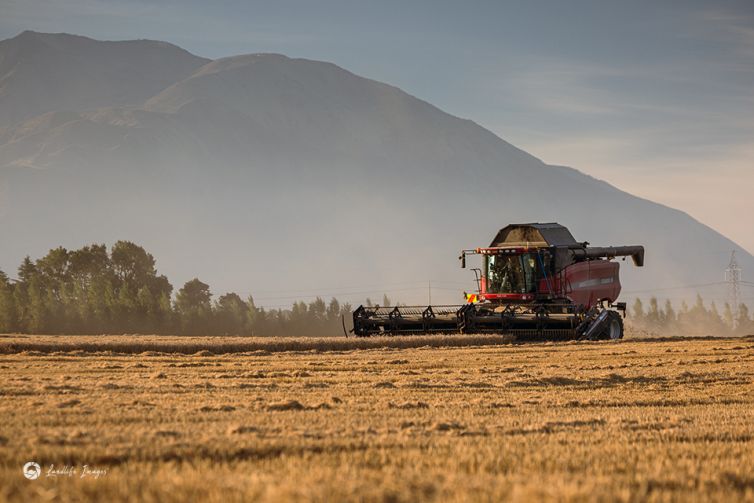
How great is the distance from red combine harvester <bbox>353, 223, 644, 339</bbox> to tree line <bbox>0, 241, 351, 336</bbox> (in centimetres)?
2746

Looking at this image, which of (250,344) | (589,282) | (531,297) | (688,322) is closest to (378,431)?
(250,344)

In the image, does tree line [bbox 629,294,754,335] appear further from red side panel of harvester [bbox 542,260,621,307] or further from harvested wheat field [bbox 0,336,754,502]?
harvested wheat field [bbox 0,336,754,502]

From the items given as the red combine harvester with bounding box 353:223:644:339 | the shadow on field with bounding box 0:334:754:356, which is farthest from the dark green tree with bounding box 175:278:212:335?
the shadow on field with bounding box 0:334:754:356

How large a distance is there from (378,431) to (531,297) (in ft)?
87.1

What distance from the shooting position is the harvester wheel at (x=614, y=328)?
118 ft

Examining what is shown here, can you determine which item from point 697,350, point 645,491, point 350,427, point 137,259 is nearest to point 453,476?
point 645,491

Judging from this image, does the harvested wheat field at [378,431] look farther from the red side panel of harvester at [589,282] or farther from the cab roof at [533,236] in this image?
the cab roof at [533,236]

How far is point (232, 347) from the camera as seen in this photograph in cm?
3019

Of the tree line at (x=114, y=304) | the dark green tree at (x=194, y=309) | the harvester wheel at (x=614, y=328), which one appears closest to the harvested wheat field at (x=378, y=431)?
the harvester wheel at (x=614, y=328)

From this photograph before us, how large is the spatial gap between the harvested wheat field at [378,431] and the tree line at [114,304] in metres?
39.1

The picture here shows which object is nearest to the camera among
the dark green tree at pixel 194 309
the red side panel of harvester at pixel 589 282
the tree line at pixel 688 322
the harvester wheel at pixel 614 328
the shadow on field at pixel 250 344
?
the shadow on field at pixel 250 344

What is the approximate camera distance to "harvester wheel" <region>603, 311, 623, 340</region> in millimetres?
35925

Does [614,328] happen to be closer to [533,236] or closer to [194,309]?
[533,236]

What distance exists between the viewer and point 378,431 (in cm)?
1080
